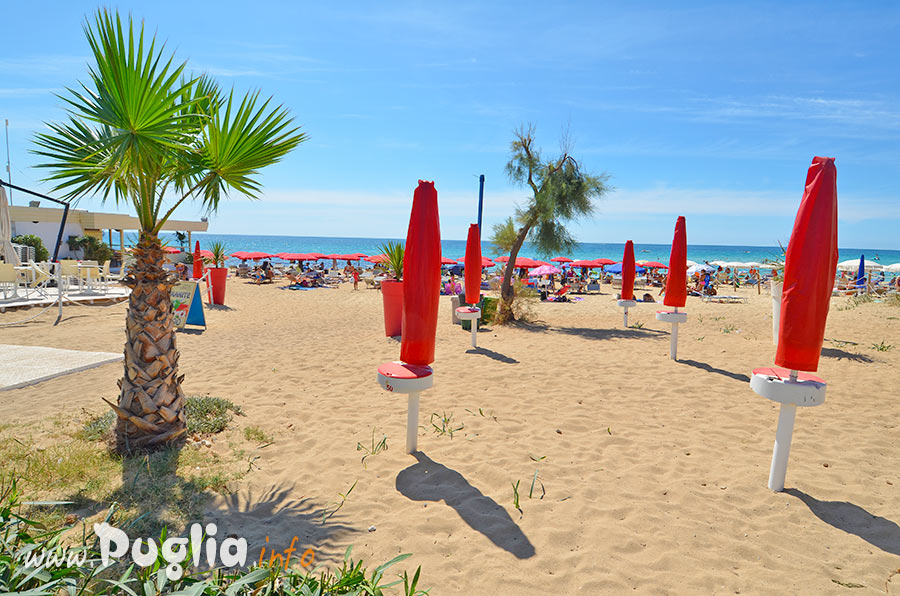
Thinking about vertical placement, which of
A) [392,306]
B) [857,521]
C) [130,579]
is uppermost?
[392,306]

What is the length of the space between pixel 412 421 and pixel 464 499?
0.90 m

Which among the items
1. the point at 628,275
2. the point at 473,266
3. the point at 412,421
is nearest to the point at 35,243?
the point at 473,266

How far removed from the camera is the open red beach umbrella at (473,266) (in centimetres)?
853

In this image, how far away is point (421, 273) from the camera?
3.79 m

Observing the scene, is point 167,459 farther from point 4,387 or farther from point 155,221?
point 4,387

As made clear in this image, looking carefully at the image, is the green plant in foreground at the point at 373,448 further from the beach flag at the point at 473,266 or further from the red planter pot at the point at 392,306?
the red planter pot at the point at 392,306

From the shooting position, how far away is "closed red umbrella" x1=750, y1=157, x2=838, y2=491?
10.7 ft

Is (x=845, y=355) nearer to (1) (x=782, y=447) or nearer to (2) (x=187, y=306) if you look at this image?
(1) (x=782, y=447)

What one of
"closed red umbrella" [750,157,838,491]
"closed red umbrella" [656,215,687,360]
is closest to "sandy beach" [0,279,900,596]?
"closed red umbrella" [656,215,687,360]

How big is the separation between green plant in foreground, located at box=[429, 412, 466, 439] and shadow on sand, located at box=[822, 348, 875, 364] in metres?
7.25

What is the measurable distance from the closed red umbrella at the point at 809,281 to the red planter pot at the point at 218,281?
48.3 feet

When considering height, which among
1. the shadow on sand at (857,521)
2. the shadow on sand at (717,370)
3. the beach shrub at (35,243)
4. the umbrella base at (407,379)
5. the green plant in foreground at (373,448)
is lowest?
the green plant in foreground at (373,448)

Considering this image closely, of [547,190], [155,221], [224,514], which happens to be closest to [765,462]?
[224,514]

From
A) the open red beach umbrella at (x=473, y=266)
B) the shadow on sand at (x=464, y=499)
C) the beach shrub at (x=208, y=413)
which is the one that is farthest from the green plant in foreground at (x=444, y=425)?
the open red beach umbrella at (x=473, y=266)
